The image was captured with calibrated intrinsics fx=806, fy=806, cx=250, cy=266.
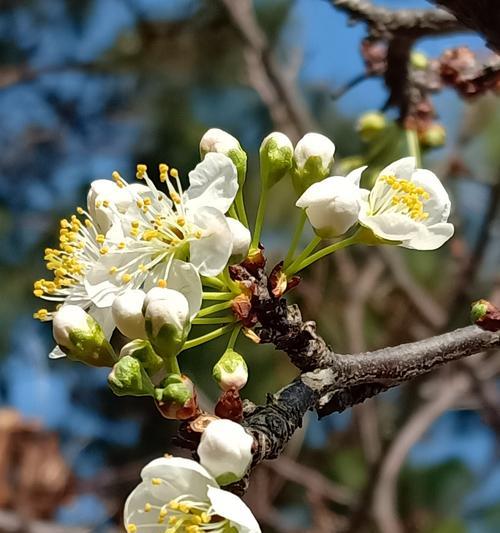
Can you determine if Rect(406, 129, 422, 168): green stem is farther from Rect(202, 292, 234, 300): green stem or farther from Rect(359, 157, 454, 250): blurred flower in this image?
Rect(202, 292, 234, 300): green stem

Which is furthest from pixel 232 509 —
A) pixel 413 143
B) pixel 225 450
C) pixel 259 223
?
pixel 413 143

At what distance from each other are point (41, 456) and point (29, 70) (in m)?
1.99

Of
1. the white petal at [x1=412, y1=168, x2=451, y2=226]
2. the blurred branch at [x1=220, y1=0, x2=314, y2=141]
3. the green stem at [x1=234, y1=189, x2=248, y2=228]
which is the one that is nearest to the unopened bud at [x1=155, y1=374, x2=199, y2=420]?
the green stem at [x1=234, y1=189, x2=248, y2=228]

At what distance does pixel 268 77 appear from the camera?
6.89 ft

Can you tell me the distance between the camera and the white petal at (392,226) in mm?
770

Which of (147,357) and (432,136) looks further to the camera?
(432,136)

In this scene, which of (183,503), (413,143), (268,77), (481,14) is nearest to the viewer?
(481,14)

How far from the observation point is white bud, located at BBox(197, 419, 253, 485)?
570mm

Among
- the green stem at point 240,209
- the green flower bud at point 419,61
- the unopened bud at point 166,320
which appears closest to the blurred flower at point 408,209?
the green stem at point 240,209

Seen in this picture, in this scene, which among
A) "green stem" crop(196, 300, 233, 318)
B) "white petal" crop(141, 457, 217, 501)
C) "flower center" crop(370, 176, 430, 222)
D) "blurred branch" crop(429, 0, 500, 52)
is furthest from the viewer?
"flower center" crop(370, 176, 430, 222)

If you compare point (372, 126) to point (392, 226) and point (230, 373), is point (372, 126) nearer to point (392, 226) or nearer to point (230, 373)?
point (392, 226)

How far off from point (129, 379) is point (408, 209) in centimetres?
34

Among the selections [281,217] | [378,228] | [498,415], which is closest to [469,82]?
[378,228]

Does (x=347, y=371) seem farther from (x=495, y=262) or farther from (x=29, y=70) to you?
(x=29, y=70)
